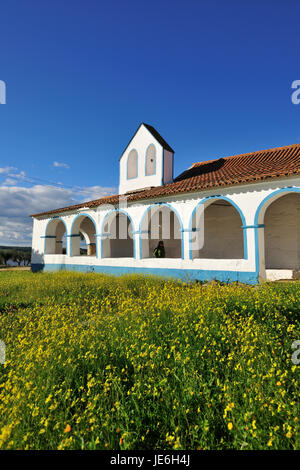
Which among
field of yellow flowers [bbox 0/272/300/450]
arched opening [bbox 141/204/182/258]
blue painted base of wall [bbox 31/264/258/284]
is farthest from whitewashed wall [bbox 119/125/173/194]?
field of yellow flowers [bbox 0/272/300/450]

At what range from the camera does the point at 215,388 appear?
2459 mm

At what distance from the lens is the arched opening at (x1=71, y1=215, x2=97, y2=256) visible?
1559 centimetres

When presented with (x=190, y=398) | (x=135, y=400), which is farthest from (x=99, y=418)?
(x=190, y=398)

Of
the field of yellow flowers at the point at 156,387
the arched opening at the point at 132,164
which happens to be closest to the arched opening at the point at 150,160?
the arched opening at the point at 132,164

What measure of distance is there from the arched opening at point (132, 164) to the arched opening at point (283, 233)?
798 centimetres

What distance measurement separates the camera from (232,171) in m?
12.1

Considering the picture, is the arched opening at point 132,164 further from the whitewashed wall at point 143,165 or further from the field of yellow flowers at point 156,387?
the field of yellow flowers at point 156,387

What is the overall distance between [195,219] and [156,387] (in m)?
8.80

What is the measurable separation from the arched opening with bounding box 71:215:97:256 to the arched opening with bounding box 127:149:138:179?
11.9 ft

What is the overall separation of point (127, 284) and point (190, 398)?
590cm

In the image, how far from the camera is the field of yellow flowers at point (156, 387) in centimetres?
193

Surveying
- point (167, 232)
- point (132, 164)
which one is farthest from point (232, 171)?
point (132, 164)
